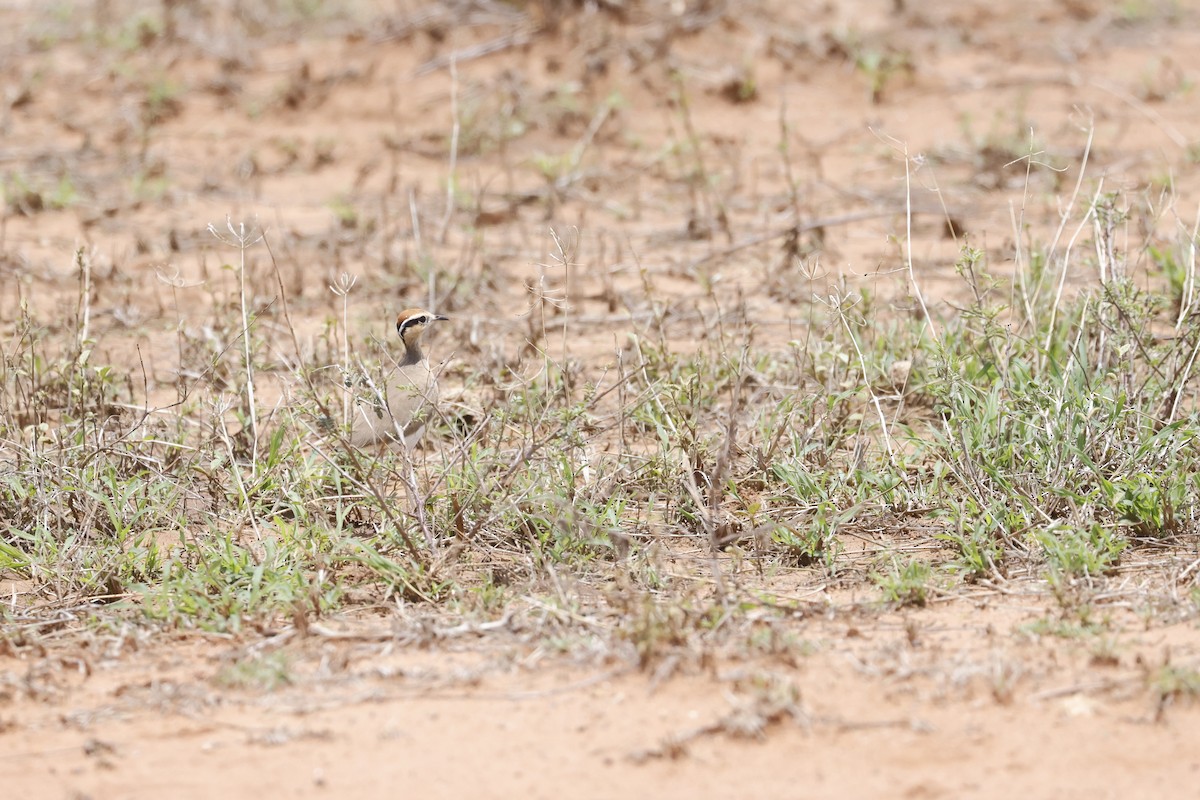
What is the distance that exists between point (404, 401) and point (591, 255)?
275 centimetres

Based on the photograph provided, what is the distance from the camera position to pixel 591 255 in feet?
26.9

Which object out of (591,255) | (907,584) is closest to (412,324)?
(591,255)

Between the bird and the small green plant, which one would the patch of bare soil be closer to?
the small green plant

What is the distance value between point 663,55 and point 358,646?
7.24m

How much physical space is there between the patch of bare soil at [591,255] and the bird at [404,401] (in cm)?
Result: 60

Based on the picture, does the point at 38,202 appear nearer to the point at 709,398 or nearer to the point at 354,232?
the point at 354,232

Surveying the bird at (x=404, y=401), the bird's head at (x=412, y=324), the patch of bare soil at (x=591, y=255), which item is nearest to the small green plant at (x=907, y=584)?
the patch of bare soil at (x=591, y=255)

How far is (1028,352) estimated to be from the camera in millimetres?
5754

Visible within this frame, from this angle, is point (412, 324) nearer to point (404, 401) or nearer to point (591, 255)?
point (404, 401)

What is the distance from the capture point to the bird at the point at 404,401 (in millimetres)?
4895

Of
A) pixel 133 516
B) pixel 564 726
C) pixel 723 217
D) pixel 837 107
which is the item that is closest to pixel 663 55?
pixel 837 107

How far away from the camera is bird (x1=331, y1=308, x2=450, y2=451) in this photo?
4895 millimetres

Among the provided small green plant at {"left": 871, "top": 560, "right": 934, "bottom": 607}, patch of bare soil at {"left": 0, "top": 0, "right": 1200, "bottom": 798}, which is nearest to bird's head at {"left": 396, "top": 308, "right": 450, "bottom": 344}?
patch of bare soil at {"left": 0, "top": 0, "right": 1200, "bottom": 798}

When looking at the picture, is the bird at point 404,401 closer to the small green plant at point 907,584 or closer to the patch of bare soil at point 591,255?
the patch of bare soil at point 591,255
